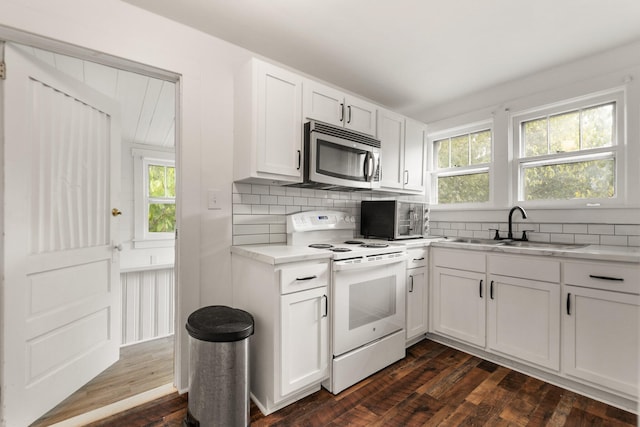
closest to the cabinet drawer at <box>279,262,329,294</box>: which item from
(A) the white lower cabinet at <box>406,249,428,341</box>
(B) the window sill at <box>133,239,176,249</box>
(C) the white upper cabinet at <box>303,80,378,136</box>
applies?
(A) the white lower cabinet at <box>406,249,428,341</box>

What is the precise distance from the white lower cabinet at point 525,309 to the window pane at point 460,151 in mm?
1326

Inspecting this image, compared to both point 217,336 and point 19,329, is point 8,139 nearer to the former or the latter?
point 19,329

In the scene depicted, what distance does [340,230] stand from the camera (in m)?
2.74

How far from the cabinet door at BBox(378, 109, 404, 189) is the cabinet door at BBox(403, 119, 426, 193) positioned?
0.08 meters

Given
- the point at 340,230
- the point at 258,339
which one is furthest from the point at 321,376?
the point at 340,230

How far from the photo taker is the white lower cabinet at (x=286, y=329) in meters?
1.66

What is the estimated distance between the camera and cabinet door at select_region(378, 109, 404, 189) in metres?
2.74

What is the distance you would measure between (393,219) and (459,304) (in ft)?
2.94

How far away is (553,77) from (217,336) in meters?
3.25

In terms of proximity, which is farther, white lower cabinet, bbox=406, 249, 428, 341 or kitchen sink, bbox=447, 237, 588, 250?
white lower cabinet, bbox=406, 249, 428, 341

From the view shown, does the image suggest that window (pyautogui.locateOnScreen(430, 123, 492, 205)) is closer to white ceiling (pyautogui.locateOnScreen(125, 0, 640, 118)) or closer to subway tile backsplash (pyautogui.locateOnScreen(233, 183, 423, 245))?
white ceiling (pyautogui.locateOnScreen(125, 0, 640, 118))

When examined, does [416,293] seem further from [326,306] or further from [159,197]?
[159,197]

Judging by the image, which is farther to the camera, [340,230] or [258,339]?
[340,230]

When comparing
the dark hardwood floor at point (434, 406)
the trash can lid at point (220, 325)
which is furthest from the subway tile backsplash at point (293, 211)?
the dark hardwood floor at point (434, 406)
